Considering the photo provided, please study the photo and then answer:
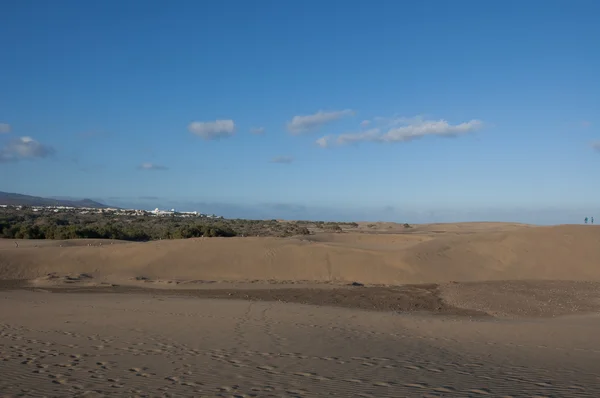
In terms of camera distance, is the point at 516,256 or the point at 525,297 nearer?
the point at 525,297

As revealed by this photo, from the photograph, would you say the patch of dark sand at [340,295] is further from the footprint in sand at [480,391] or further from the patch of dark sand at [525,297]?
the footprint in sand at [480,391]

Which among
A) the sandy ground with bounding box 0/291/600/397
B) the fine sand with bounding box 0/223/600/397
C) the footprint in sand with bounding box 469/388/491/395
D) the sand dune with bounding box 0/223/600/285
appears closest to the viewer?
the footprint in sand with bounding box 469/388/491/395

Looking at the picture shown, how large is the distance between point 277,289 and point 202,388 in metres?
13.4

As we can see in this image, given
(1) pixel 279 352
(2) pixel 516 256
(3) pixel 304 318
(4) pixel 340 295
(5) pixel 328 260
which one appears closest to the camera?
(1) pixel 279 352

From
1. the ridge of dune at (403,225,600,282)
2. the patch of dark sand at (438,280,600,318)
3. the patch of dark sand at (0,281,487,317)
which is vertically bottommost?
the patch of dark sand at (0,281,487,317)

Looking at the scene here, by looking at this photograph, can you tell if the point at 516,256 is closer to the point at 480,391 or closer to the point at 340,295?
the point at 340,295

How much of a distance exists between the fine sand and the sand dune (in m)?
0.10

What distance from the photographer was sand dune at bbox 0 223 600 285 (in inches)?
925

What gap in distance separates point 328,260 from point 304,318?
37.5 ft

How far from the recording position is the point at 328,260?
25.2m

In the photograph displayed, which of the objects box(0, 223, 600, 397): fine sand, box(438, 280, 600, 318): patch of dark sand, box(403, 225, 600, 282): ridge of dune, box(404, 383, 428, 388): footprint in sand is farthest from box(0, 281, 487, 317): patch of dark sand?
box(404, 383, 428, 388): footprint in sand

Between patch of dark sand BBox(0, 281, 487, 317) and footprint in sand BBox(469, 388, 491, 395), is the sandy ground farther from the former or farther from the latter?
patch of dark sand BBox(0, 281, 487, 317)

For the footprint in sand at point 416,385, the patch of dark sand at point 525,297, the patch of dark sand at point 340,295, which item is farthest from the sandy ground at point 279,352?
the patch of dark sand at point 340,295

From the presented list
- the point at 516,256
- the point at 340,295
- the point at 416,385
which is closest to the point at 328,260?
the point at 340,295
